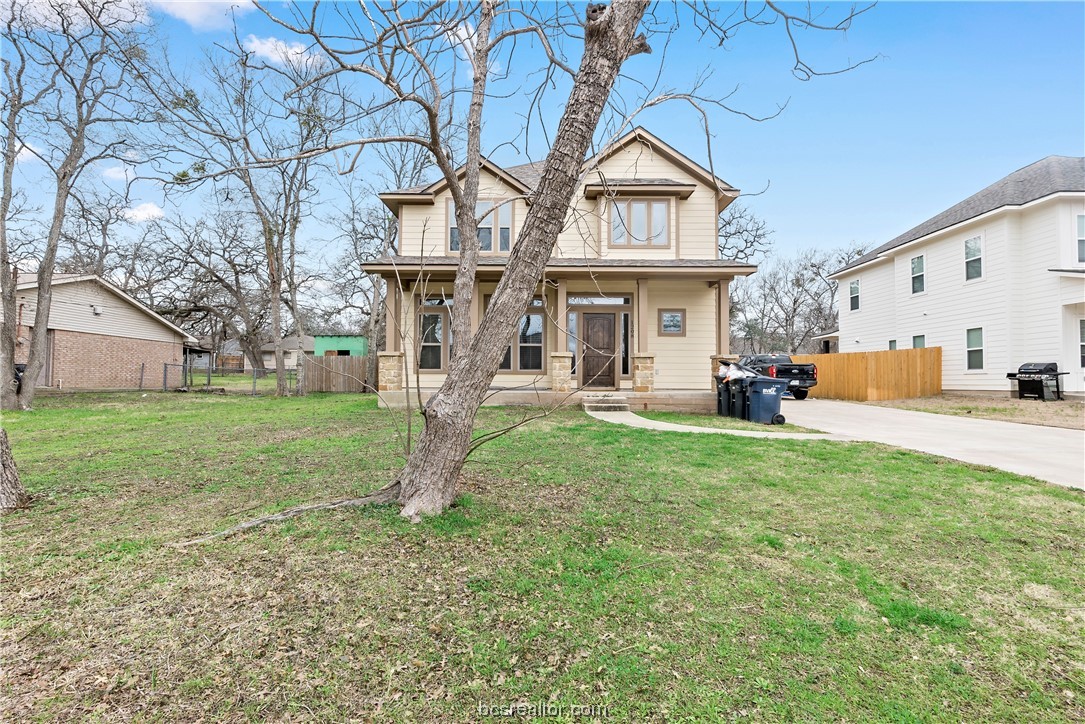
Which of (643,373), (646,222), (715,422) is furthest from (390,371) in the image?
(646,222)

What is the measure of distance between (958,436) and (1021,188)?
470 inches

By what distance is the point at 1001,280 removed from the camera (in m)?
13.5

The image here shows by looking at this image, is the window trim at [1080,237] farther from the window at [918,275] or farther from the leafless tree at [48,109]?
the leafless tree at [48,109]

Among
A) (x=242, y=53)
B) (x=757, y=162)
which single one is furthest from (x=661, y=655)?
(x=757, y=162)

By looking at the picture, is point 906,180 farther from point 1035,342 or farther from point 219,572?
point 219,572

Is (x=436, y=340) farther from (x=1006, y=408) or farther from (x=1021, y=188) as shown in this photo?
(x=1021, y=188)

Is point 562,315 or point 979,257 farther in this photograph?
point 979,257

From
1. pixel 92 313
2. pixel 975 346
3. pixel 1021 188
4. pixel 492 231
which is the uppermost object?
pixel 1021 188

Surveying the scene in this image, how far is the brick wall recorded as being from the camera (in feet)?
55.6

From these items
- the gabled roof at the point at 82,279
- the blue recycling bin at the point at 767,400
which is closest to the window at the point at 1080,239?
the blue recycling bin at the point at 767,400

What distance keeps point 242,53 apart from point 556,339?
9273 millimetres

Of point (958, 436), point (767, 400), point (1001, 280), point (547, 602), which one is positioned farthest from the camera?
A: point (1001, 280)

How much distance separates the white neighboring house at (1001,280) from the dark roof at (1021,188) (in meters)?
0.04

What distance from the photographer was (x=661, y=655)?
6.57 feet
